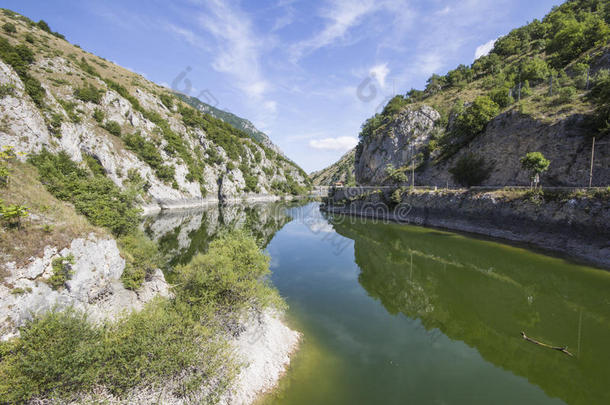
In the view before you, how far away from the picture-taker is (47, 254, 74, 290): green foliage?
32.4ft

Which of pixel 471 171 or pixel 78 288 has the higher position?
pixel 471 171

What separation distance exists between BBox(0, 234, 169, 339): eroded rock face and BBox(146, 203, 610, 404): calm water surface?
932 centimetres

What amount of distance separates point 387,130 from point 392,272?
218 feet

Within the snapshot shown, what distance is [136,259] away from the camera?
15336 millimetres

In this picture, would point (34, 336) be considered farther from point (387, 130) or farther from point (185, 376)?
point (387, 130)

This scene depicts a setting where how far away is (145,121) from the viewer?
247 feet

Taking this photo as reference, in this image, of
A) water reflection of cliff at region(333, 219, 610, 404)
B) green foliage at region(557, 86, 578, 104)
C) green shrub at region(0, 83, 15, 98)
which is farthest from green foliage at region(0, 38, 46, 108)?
green foliage at region(557, 86, 578, 104)

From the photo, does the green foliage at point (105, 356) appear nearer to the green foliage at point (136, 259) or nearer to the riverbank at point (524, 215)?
the green foliage at point (136, 259)

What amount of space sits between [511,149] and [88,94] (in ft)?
321

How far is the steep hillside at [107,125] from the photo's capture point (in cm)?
3111

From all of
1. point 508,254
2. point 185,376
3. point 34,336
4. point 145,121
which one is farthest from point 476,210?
point 145,121

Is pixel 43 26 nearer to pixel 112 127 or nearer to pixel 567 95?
pixel 112 127

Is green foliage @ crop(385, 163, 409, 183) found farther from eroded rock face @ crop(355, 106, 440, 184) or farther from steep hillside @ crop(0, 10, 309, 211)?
steep hillside @ crop(0, 10, 309, 211)

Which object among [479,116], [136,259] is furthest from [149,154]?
[479,116]
